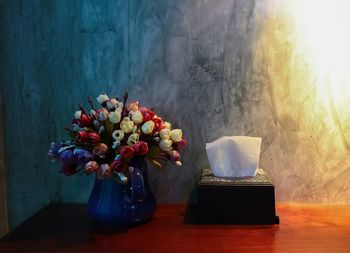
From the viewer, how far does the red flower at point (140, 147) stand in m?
0.97

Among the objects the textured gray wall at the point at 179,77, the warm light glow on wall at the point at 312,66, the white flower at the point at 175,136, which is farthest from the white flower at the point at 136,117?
the warm light glow on wall at the point at 312,66

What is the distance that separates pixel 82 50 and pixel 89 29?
0.24 feet

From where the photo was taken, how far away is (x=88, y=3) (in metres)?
1.23

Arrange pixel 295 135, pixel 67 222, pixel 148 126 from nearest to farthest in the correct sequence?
1. pixel 148 126
2. pixel 67 222
3. pixel 295 135

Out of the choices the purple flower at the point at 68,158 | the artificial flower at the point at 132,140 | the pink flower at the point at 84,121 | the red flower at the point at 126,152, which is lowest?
the purple flower at the point at 68,158

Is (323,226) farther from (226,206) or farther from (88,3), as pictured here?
(88,3)

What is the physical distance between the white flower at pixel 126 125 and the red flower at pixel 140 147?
0.14 feet

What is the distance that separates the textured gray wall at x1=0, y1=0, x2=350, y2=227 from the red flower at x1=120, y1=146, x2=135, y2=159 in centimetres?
31

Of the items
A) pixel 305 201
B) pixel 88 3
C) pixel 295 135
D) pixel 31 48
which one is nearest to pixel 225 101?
pixel 295 135

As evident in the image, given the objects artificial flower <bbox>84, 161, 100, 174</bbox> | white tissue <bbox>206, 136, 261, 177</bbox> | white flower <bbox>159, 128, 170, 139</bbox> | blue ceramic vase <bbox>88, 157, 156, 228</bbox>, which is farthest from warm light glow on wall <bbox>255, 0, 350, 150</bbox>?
artificial flower <bbox>84, 161, 100, 174</bbox>

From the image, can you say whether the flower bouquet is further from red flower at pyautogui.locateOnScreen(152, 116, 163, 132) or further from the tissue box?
the tissue box

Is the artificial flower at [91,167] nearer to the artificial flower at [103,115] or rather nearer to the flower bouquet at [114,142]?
the flower bouquet at [114,142]

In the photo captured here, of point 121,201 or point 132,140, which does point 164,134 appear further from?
point 121,201

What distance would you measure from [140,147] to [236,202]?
1.04 feet
